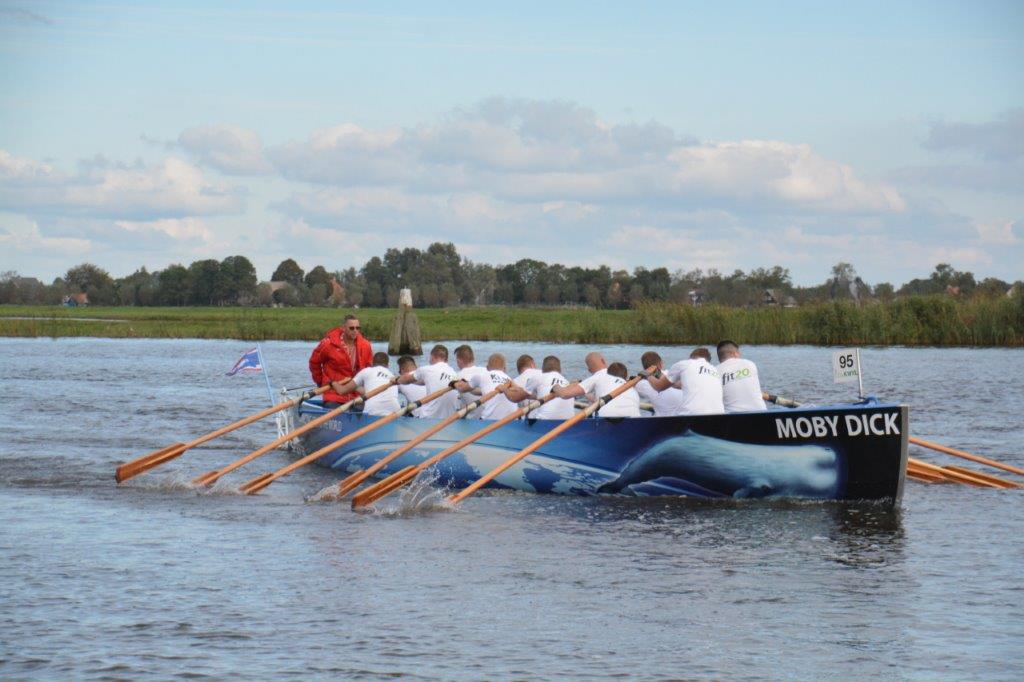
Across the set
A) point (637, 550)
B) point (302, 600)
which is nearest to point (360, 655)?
point (302, 600)

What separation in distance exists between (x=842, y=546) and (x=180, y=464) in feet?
34.6

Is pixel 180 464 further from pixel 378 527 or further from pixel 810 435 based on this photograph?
pixel 810 435

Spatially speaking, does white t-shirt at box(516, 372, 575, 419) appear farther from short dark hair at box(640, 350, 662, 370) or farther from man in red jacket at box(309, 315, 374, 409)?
man in red jacket at box(309, 315, 374, 409)

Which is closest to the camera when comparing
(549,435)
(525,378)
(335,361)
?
(549,435)

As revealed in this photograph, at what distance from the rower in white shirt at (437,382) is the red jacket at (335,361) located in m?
1.55

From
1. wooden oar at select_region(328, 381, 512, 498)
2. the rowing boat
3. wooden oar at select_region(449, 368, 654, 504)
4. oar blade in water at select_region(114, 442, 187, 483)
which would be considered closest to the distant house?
oar blade in water at select_region(114, 442, 187, 483)

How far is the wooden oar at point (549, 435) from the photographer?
13656mm

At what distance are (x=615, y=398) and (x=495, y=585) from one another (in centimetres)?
469

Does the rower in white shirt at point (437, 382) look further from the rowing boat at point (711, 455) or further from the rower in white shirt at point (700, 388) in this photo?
the rower in white shirt at point (700, 388)

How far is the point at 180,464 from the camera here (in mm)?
18438

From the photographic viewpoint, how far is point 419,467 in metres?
14.6

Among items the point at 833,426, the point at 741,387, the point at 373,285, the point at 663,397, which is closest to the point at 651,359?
the point at 663,397

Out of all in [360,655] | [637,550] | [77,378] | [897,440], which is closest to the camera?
[360,655]

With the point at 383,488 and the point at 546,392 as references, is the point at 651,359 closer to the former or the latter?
the point at 546,392
